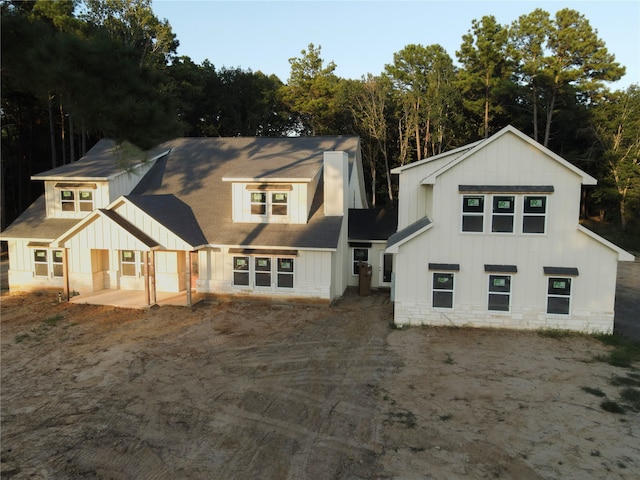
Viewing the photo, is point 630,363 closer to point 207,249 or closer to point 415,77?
point 207,249

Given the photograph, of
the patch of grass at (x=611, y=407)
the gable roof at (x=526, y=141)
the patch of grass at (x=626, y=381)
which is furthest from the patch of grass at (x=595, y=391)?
the gable roof at (x=526, y=141)

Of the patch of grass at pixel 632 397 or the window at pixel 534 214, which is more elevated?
the window at pixel 534 214

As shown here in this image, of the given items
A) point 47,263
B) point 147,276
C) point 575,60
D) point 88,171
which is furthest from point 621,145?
point 47,263

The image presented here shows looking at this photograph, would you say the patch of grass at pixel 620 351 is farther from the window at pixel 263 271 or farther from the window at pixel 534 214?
the window at pixel 263 271

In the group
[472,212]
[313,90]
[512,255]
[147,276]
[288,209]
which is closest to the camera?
[512,255]

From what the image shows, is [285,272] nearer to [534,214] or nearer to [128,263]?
[128,263]
